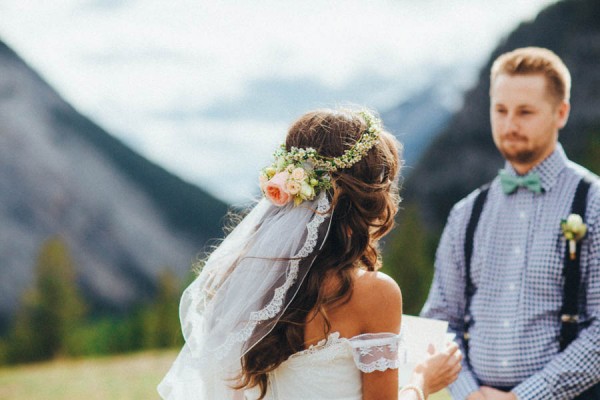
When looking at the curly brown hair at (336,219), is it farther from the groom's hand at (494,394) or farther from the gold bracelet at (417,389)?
the groom's hand at (494,394)

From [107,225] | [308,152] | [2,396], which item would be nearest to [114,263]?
[107,225]

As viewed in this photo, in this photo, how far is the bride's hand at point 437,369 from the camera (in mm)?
2541

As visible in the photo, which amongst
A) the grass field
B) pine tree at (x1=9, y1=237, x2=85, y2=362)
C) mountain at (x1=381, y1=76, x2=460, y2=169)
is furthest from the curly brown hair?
mountain at (x1=381, y1=76, x2=460, y2=169)

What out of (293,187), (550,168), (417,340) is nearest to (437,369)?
(417,340)

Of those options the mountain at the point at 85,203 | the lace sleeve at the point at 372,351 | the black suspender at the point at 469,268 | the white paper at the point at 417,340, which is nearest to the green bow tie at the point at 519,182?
the black suspender at the point at 469,268

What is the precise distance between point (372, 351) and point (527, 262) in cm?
128

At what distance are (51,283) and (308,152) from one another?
10.6 metres

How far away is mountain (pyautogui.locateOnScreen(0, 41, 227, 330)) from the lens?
13.0 m

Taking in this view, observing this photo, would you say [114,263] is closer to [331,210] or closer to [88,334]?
[88,334]

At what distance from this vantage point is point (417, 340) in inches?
107

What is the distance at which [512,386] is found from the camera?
3.07 metres

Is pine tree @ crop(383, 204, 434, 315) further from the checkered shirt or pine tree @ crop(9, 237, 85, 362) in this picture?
the checkered shirt

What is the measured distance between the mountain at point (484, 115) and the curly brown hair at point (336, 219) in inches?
513

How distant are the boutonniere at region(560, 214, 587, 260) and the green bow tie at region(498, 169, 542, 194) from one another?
0.28 meters
